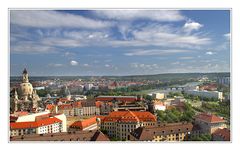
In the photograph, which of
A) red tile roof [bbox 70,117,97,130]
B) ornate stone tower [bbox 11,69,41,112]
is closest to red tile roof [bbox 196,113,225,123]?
red tile roof [bbox 70,117,97,130]

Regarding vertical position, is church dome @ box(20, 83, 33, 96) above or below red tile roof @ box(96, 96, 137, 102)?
above

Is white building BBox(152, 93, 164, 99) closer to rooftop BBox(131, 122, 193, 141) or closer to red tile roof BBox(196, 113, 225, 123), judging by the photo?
rooftop BBox(131, 122, 193, 141)

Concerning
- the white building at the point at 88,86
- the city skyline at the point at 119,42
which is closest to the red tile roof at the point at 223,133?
the city skyline at the point at 119,42

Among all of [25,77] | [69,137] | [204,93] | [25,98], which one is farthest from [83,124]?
[204,93]

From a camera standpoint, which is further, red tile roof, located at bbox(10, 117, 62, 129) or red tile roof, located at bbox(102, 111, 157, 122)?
red tile roof, located at bbox(102, 111, 157, 122)

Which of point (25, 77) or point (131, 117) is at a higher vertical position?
→ point (25, 77)

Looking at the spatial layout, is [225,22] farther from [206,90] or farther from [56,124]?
[56,124]

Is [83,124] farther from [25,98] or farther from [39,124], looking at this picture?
[25,98]
